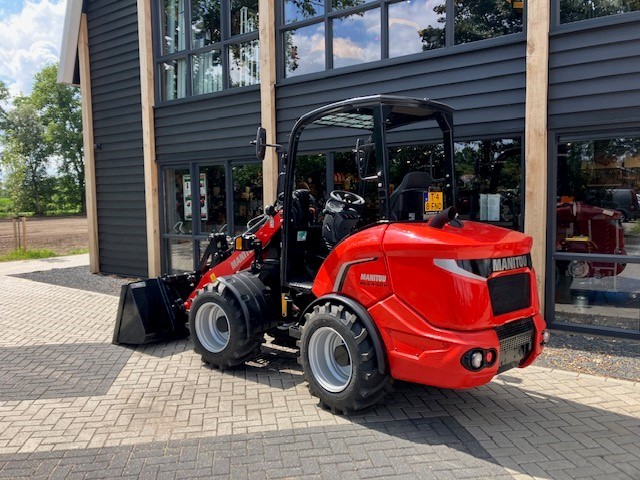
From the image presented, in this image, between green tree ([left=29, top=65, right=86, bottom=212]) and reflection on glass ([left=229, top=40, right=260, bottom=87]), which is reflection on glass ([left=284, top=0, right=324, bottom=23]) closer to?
reflection on glass ([left=229, top=40, right=260, bottom=87])

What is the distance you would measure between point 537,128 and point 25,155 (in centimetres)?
5293

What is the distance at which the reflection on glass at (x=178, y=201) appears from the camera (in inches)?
389

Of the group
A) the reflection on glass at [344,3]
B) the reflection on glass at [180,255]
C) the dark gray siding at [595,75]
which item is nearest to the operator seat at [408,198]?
the dark gray siding at [595,75]

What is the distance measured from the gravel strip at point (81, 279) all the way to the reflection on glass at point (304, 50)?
16.2ft

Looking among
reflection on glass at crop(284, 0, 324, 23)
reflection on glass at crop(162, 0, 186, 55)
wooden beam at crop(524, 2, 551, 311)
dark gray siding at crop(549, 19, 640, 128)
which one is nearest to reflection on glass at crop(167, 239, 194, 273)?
reflection on glass at crop(162, 0, 186, 55)

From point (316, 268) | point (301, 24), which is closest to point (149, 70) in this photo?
point (301, 24)

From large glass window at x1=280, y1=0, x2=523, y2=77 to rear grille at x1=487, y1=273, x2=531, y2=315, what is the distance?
365cm

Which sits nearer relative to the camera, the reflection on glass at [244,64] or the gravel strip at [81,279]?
the reflection on glass at [244,64]

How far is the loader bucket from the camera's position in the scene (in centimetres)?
570

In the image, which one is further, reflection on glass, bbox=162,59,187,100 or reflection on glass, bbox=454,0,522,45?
reflection on glass, bbox=162,59,187,100

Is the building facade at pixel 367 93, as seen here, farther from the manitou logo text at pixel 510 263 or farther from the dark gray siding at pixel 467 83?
the manitou logo text at pixel 510 263

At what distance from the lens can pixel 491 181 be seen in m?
6.36

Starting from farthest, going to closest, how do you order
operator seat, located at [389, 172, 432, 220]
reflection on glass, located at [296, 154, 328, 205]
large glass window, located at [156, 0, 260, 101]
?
large glass window, located at [156, 0, 260, 101]
reflection on glass, located at [296, 154, 328, 205]
operator seat, located at [389, 172, 432, 220]

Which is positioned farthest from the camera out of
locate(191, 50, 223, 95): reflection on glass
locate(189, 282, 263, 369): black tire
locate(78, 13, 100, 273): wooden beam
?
Answer: locate(78, 13, 100, 273): wooden beam
